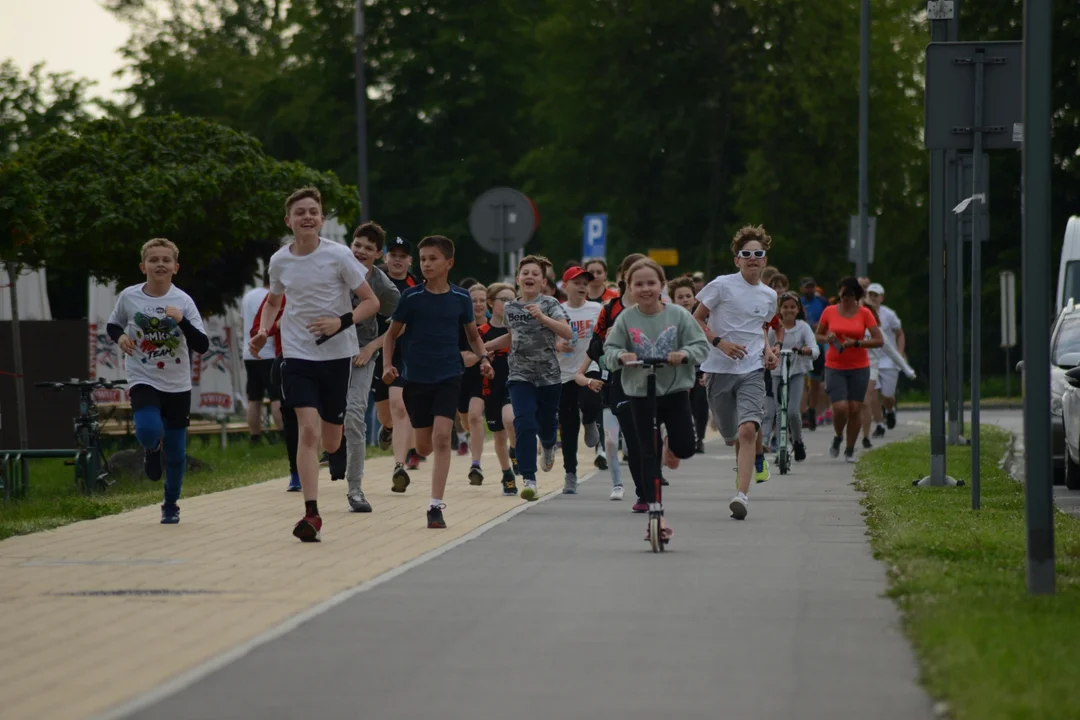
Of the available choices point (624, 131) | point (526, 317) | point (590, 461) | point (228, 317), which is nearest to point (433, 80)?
point (624, 131)

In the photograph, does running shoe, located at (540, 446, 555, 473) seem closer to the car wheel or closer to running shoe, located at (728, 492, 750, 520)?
the car wheel

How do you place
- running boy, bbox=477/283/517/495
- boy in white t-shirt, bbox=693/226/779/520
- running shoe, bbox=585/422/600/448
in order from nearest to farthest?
boy in white t-shirt, bbox=693/226/779/520 → running boy, bbox=477/283/517/495 → running shoe, bbox=585/422/600/448

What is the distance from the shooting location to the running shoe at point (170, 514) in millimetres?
12867

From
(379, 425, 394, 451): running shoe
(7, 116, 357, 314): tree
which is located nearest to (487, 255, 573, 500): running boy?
(7, 116, 357, 314): tree

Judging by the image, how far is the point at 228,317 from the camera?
24859 mm

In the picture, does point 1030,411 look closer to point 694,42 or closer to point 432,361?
point 432,361

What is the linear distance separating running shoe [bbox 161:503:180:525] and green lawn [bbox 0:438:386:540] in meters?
0.62

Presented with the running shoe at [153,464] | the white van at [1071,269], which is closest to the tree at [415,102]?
the white van at [1071,269]

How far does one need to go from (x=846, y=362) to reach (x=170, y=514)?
958 centimetres

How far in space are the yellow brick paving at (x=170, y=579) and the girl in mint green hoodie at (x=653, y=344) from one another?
1311 millimetres

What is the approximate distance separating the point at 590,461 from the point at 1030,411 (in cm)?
1148

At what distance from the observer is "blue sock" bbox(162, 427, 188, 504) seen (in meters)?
12.9

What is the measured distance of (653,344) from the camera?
11.8 metres

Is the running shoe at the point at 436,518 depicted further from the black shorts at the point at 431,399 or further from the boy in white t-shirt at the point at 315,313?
the boy in white t-shirt at the point at 315,313
